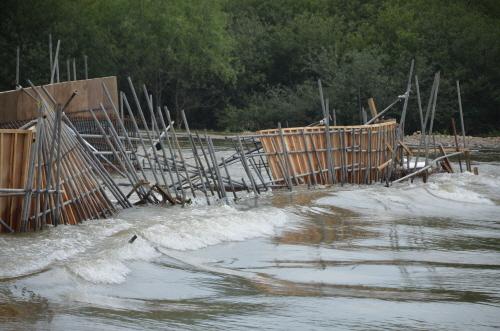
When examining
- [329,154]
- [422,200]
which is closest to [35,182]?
[329,154]

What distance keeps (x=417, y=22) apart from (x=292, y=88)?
9.58 metres

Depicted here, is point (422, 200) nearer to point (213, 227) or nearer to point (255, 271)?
point (213, 227)

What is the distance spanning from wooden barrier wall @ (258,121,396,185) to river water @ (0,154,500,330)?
2887 mm

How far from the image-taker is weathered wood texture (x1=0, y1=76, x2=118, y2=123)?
78.1 ft

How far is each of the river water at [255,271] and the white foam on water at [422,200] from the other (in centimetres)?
81

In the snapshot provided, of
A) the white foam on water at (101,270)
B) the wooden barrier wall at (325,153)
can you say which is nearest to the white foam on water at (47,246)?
the white foam on water at (101,270)

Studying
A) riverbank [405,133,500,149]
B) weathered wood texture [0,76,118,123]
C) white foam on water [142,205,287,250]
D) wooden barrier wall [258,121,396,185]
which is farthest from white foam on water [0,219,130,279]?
riverbank [405,133,500,149]

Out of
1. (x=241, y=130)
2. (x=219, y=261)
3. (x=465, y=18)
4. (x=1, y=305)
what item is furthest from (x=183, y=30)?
(x=1, y=305)

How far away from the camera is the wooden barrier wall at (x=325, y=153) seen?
2633cm

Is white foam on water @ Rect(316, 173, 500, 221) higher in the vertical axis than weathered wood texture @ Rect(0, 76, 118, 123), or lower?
lower

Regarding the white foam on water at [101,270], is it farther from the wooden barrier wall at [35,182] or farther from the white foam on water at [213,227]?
the white foam on water at [213,227]

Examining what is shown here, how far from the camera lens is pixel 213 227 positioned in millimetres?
19359

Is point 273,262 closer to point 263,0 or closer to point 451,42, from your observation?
point 451,42

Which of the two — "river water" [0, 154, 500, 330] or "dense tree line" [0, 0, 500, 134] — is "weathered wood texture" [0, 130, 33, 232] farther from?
"dense tree line" [0, 0, 500, 134]
